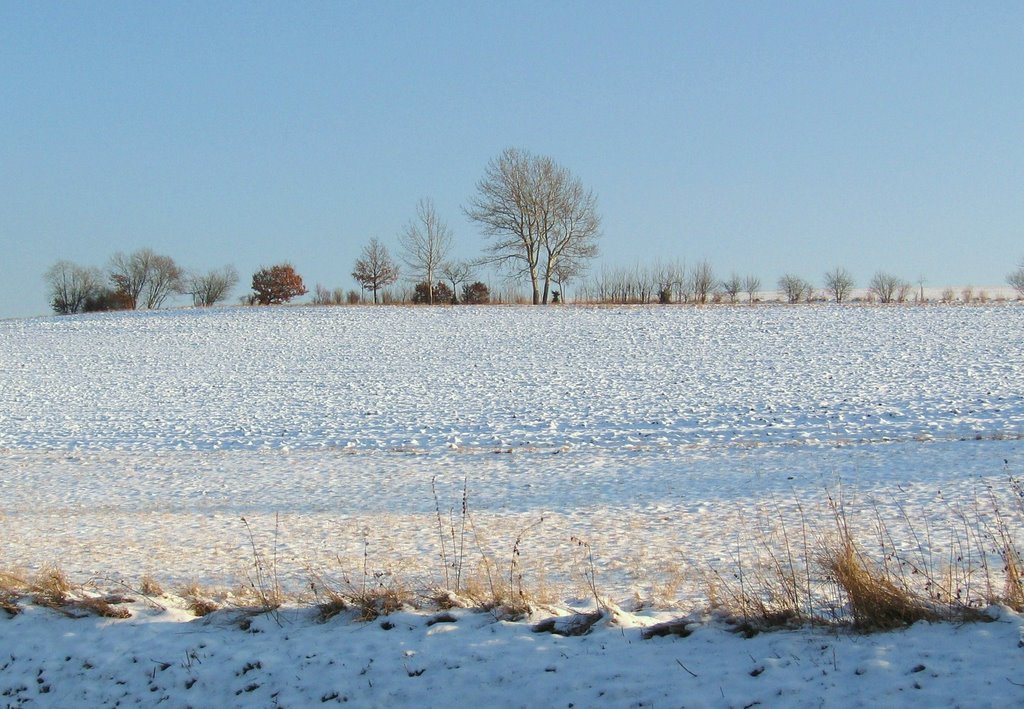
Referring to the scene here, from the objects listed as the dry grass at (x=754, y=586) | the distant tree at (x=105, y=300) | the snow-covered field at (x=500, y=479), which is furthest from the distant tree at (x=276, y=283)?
the dry grass at (x=754, y=586)

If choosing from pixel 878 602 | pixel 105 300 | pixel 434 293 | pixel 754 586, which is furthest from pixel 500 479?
pixel 105 300

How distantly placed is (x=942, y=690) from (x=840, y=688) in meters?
0.50

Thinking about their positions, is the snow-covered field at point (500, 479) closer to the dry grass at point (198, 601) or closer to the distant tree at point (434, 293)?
the dry grass at point (198, 601)

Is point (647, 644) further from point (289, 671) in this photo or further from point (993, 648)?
point (289, 671)

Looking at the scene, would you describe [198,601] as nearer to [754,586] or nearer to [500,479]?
[754,586]

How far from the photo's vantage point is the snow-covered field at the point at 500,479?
5.24 meters

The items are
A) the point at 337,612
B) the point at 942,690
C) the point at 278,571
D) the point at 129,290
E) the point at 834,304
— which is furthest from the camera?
the point at 129,290

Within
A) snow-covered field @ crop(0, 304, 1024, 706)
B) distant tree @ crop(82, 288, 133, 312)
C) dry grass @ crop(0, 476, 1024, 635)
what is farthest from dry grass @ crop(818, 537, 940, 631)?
distant tree @ crop(82, 288, 133, 312)

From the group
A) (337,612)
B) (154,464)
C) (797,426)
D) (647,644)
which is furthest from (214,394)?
(647,644)

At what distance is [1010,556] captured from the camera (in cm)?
577

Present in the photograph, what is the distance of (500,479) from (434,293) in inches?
2107

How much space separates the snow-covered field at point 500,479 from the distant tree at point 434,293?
85.3 ft

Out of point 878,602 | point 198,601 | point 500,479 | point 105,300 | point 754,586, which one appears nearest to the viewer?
point 878,602

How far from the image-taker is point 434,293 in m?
67.2
